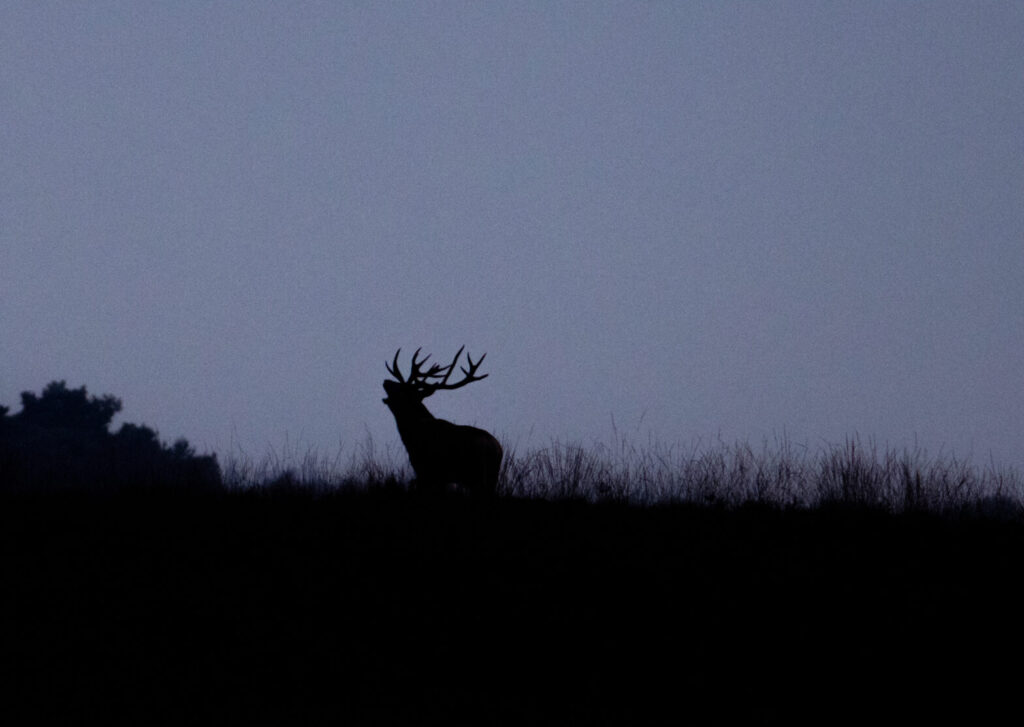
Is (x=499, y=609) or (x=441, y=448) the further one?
(x=441, y=448)

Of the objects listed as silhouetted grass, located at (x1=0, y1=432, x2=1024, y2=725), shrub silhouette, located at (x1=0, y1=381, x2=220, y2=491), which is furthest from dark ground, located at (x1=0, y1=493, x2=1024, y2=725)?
shrub silhouette, located at (x1=0, y1=381, x2=220, y2=491)

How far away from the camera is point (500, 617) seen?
806 centimetres

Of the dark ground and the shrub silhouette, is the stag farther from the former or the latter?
the shrub silhouette

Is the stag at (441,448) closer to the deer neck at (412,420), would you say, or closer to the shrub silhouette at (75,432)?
the deer neck at (412,420)

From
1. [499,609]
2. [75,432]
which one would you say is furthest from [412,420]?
[75,432]

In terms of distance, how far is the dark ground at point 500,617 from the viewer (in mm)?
6719

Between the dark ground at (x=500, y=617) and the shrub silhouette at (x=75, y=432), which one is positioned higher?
the shrub silhouette at (x=75, y=432)

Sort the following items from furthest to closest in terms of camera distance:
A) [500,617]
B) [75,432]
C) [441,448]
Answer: [75,432] < [441,448] < [500,617]

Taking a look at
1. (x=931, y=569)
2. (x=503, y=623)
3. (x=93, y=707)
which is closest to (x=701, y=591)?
(x=503, y=623)

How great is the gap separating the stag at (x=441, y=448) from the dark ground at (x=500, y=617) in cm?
94

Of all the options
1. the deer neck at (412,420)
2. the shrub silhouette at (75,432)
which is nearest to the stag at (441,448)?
the deer neck at (412,420)

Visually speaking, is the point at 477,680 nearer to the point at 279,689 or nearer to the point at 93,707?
the point at 279,689

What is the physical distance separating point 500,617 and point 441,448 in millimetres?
4267

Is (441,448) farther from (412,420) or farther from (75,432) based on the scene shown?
(75,432)
